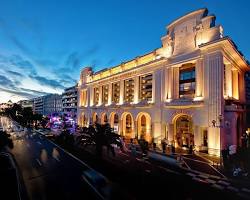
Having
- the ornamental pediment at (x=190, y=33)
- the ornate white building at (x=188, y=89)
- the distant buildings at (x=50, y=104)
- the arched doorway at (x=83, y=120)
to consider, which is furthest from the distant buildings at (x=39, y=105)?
the ornamental pediment at (x=190, y=33)

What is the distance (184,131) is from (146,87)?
11827mm

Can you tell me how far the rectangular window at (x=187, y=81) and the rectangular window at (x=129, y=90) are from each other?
12258 mm

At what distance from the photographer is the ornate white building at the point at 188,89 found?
81.4 feet

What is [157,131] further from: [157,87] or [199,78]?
[199,78]

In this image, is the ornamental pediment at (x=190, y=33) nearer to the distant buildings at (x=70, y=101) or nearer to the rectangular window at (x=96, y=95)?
the rectangular window at (x=96, y=95)

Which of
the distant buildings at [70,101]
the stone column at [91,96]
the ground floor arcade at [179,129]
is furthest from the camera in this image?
the distant buildings at [70,101]

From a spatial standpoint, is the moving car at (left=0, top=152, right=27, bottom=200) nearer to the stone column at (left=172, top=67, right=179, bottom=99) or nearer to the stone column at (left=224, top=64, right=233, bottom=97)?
the stone column at (left=172, top=67, right=179, bottom=99)

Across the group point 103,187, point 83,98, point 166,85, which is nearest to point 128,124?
point 166,85

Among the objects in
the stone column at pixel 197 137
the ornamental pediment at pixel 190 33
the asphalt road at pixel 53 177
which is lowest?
the asphalt road at pixel 53 177

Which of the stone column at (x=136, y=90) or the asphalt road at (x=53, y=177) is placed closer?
the asphalt road at (x=53, y=177)

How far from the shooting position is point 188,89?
2944 cm

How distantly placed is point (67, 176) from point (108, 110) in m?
30.8

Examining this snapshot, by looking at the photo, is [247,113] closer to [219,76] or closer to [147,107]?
[219,76]

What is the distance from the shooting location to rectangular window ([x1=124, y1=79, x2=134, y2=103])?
4009 centimetres
